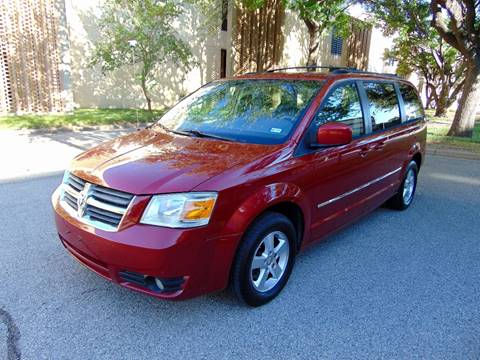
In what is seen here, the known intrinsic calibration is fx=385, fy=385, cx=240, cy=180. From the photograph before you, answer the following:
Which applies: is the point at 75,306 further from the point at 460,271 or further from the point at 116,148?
the point at 460,271

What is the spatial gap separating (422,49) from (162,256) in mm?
22633

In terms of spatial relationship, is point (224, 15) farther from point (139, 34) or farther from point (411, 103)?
point (411, 103)

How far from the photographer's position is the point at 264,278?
2.97 m

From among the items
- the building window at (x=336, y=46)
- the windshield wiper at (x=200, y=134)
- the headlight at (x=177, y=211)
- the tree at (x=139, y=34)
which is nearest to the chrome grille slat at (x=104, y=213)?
the headlight at (x=177, y=211)

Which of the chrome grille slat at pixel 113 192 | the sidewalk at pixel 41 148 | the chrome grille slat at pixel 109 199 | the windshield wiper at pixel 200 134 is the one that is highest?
the windshield wiper at pixel 200 134

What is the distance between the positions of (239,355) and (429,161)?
787 centimetres

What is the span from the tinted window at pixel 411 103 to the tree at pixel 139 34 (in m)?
9.53

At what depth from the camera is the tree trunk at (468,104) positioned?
35.6 feet

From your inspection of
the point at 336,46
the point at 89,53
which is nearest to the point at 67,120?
the point at 89,53

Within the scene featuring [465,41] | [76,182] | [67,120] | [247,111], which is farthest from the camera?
[67,120]

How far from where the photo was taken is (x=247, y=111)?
3.54 metres

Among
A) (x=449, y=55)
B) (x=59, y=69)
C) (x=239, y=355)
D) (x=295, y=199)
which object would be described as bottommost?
(x=239, y=355)

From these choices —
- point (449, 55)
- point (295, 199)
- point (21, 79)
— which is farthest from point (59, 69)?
point (449, 55)

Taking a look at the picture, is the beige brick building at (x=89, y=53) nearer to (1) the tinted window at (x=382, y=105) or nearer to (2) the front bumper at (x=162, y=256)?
(1) the tinted window at (x=382, y=105)
